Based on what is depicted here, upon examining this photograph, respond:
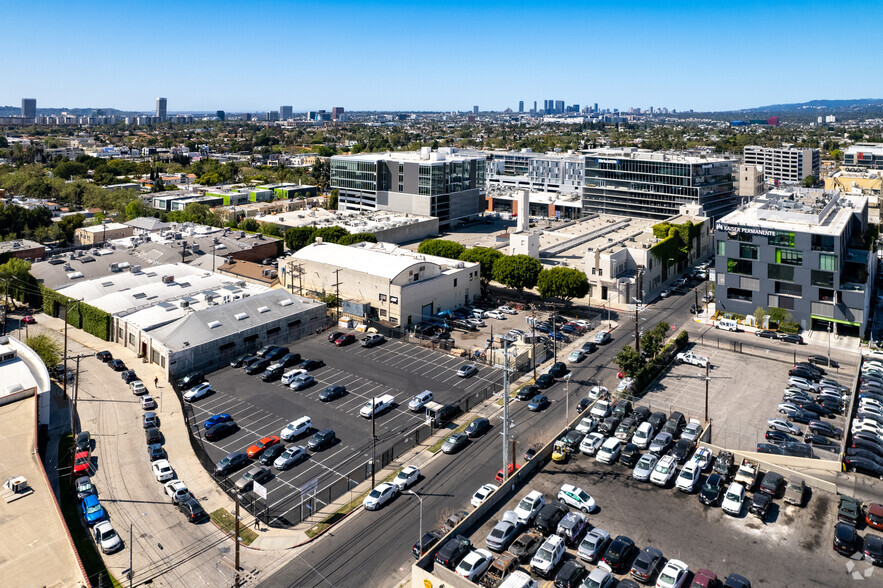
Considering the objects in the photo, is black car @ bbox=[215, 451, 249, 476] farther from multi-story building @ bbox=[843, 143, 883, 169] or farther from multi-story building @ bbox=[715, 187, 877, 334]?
multi-story building @ bbox=[843, 143, 883, 169]

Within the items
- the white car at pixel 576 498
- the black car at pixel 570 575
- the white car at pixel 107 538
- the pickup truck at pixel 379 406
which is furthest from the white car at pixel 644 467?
the white car at pixel 107 538

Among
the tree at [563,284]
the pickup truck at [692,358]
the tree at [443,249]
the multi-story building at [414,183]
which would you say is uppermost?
the multi-story building at [414,183]

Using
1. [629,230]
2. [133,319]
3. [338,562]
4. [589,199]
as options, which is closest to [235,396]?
[133,319]

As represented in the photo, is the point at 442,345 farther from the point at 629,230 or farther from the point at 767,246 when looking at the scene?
the point at 629,230

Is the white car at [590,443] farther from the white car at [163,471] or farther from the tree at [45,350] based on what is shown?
the tree at [45,350]

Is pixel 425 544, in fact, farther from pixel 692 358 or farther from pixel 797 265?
pixel 797 265

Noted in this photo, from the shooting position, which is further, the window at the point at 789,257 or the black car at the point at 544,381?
the window at the point at 789,257
